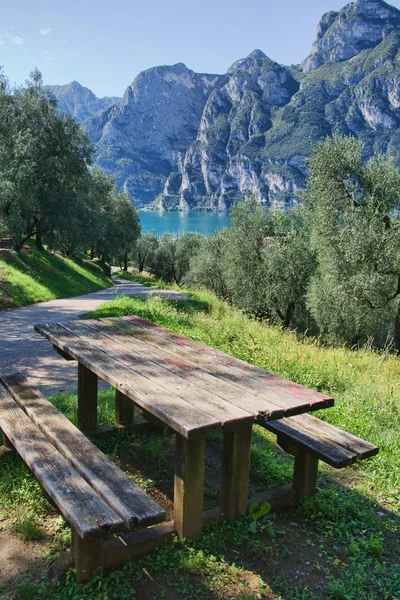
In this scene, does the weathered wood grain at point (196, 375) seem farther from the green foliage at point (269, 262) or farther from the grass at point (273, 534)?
the green foliage at point (269, 262)

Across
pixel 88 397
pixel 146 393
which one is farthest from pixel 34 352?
pixel 146 393

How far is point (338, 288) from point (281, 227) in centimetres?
924

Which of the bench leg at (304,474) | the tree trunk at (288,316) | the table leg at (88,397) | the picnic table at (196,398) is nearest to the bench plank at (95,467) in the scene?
the picnic table at (196,398)

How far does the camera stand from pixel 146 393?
2836mm

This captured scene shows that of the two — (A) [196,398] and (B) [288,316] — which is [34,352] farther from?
(B) [288,316]

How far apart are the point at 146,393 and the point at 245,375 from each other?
2.68 ft

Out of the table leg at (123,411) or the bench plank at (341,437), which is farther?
the table leg at (123,411)

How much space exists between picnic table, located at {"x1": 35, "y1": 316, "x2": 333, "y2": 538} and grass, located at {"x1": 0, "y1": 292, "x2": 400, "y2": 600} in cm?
27

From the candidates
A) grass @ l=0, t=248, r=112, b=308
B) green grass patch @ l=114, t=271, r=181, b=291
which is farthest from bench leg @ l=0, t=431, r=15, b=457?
green grass patch @ l=114, t=271, r=181, b=291

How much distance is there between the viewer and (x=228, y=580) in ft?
8.47

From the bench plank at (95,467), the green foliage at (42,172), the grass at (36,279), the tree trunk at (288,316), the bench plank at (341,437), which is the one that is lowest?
the tree trunk at (288,316)

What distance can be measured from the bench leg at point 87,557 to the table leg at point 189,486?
550mm

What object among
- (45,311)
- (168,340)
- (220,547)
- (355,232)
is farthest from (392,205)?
(220,547)

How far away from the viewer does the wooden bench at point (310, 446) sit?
10.4ft
